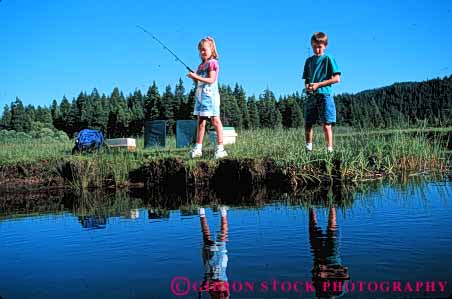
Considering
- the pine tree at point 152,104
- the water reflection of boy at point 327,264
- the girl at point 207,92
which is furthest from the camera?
the pine tree at point 152,104

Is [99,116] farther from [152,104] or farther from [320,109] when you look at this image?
[320,109]

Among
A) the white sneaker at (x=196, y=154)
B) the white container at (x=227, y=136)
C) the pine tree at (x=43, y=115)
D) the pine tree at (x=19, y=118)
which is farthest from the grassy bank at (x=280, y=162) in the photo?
the pine tree at (x=43, y=115)

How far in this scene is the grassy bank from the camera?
19.1 feet

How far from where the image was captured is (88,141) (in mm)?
10000

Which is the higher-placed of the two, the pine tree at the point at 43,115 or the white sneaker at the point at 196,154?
the pine tree at the point at 43,115

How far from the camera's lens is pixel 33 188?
24.2 ft

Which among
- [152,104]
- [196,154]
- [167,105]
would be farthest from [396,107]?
[152,104]

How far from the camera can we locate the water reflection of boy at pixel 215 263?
6.36 ft

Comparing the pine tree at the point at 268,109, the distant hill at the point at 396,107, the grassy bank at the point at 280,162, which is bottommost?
the grassy bank at the point at 280,162

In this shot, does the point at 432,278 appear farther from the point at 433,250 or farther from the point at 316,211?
the point at 316,211

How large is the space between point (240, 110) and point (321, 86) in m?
33.2

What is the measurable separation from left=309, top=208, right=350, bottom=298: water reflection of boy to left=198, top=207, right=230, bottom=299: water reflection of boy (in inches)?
15.2

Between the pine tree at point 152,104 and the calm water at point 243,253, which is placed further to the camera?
the pine tree at point 152,104

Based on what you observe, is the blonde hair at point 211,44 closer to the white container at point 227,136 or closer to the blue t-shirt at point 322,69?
the blue t-shirt at point 322,69
